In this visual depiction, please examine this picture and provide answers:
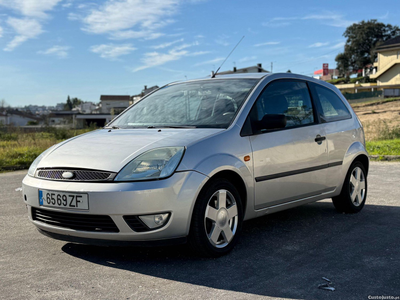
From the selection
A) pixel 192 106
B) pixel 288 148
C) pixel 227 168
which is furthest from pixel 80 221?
pixel 288 148

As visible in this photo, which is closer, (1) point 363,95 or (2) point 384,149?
(2) point 384,149

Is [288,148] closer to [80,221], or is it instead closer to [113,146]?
[113,146]

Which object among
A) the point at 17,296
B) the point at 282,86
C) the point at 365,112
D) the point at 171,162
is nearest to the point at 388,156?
the point at 282,86

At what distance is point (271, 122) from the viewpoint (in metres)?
4.67

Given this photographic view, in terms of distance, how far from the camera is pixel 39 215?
4.25 meters

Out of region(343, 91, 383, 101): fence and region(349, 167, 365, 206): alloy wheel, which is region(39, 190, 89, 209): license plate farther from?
region(343, 91, 383, 101): fence

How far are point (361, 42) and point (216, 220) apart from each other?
9484 cm

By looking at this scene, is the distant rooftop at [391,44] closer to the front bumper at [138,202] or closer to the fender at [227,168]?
the fender at [227,168]

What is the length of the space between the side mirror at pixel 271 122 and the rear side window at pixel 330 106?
121cm

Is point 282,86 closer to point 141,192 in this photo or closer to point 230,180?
point 230,180

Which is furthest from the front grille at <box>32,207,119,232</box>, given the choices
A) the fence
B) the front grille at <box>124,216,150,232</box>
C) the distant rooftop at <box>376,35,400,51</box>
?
the distant rooftop at <box>376,35,400,51</box>

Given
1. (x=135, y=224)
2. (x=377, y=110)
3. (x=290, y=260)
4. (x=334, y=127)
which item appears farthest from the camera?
(x=377, y=110)

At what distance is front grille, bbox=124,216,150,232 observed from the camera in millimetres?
3834

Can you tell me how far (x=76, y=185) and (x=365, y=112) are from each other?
157ft
